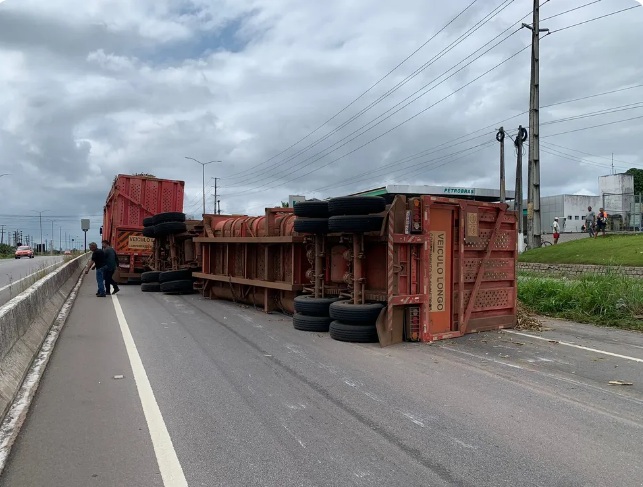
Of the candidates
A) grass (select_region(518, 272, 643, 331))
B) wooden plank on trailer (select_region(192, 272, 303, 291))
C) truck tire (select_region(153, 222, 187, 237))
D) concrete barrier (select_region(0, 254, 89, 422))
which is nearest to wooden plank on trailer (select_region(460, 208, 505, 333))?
wooden plank on trailer (select_region(192, 272, 303, 291))

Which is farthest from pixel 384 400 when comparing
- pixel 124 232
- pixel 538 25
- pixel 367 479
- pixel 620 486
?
pixel 538 25

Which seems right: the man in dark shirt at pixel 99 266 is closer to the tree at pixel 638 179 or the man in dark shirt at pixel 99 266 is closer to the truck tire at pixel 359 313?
the truck tire at pixel 359 313

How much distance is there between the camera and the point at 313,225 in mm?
9102

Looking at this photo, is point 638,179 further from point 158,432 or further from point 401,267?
point 158,432

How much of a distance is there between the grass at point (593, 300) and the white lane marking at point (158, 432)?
29.1 feet

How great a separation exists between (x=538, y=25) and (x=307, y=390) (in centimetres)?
2636

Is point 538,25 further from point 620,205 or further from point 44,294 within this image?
point 44,294

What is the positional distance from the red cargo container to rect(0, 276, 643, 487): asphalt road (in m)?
11.6

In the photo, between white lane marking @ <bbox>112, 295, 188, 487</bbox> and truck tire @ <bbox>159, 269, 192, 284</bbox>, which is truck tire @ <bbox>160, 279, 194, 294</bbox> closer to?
truck tire @ <bbox>159, 269, 192, 284</bbox>

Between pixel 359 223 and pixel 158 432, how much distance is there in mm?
4551

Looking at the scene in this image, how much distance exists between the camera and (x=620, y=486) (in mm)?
3564

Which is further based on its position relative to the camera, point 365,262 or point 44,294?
point 44,294

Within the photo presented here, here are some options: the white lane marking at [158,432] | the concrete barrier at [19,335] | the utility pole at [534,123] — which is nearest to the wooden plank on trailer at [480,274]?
the white lane marking at [158,432]

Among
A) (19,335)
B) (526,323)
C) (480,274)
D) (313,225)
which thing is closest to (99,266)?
(19,335)
